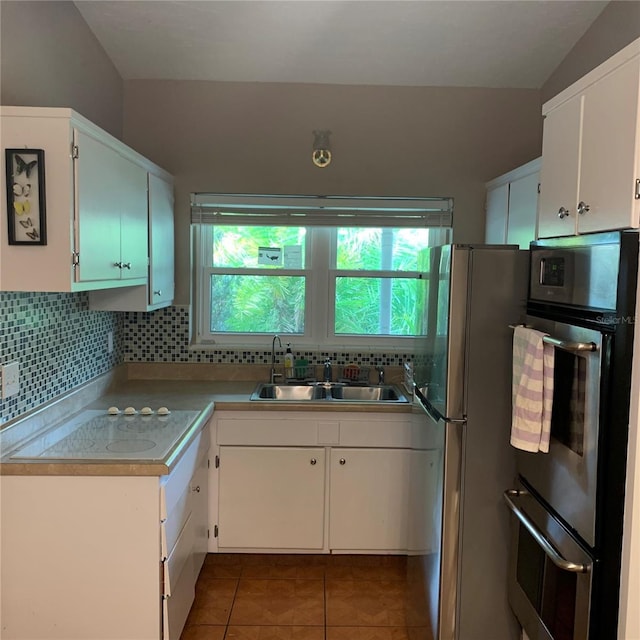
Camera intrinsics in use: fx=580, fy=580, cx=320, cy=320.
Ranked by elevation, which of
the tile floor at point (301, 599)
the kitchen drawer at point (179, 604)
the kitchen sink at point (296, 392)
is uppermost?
the kitchen sink at point (296, 392)

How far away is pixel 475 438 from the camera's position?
209cm

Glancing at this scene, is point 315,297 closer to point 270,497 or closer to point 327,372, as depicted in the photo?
point 327,372

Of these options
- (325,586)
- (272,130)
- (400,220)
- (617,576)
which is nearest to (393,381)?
(400,220)

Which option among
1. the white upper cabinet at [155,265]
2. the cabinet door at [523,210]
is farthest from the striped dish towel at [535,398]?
the white upper cabinet at [155,265]

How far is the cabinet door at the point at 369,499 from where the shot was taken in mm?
2928

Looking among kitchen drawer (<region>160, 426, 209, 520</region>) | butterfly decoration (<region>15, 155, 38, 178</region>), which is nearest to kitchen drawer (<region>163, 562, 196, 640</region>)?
kitchen drawer (<region>160, 426, 209, 520</region>)

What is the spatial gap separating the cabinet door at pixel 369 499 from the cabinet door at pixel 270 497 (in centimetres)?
9

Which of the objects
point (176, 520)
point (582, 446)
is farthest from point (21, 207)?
point (582, 446)

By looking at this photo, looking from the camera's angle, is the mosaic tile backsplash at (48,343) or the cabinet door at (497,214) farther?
the cabinet door at (497,214)

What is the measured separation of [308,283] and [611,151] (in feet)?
7.27

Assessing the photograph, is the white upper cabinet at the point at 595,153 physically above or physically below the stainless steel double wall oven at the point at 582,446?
above

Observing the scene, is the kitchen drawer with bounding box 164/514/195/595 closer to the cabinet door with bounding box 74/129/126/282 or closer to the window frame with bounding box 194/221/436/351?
the cabinet door with bounding box 74/129/126/282

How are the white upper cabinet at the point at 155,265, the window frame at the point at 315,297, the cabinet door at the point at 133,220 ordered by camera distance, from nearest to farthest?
Result: the cabinet door at the point at 133,220 → the white upper cabinet at the point at 155,265 → the window frame at the point at 315,297

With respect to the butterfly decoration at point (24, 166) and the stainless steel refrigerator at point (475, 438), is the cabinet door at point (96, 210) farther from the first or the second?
the stainless steel refrigerator at point (475, 438)
